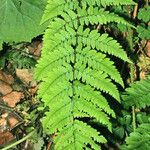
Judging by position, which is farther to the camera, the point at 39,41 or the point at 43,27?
the point at 39,41

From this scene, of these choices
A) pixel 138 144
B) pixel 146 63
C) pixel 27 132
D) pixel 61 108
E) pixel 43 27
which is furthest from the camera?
pixel 146 63

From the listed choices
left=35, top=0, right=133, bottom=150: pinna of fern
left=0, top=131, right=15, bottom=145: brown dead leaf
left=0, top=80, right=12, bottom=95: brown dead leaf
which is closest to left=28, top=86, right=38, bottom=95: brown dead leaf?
left=0, top=80, right=12, bottom=95: brown dead leaf

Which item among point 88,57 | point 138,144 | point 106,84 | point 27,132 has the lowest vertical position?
point 27,132

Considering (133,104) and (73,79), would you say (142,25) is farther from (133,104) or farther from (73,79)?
(73,79)

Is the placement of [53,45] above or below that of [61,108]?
above

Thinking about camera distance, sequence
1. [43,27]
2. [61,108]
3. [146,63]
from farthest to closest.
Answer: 1. [146,63]
2. [43,27]
3. [61,108]

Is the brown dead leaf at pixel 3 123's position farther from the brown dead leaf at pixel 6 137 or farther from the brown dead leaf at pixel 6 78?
the brown dead leaf at pixel 6 78

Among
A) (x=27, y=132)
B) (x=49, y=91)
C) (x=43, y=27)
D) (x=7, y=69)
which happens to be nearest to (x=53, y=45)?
(x=49, y=91)

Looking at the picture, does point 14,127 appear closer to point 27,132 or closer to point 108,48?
point 27,132
